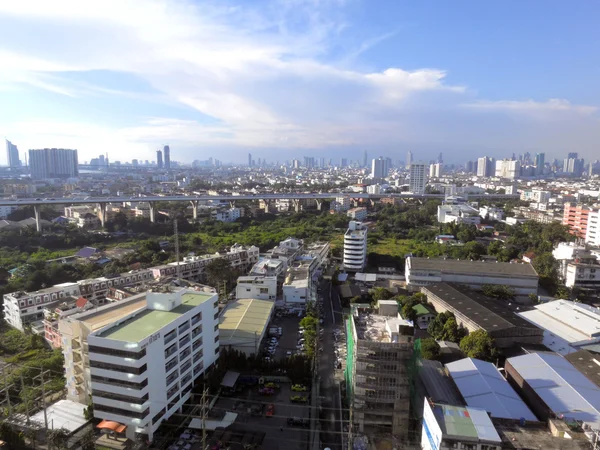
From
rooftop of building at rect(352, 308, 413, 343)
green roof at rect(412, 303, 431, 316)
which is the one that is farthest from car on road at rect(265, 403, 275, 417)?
green roof at rect(412, 303, 431, 316)

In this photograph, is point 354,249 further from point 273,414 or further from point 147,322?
point 147,322

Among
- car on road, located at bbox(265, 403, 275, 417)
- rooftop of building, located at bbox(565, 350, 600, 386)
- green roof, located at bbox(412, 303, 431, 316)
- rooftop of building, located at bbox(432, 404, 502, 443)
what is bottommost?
car on road, located at bbox(265, 403, 275, 417)

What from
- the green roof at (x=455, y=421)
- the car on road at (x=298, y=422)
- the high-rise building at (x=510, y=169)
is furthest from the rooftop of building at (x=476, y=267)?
the high-rise building at (x=510, y=169)

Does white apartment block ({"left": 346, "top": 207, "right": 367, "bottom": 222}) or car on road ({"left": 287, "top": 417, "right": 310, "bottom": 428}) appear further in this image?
white apartment block ({"left": 346, "top": 207, "right": 367, "bottom": 222})

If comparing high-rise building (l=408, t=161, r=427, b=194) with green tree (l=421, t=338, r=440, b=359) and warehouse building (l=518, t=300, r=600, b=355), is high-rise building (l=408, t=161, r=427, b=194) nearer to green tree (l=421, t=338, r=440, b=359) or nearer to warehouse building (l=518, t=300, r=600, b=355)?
warehouse building (l=518, t=300, r=600, b=355)

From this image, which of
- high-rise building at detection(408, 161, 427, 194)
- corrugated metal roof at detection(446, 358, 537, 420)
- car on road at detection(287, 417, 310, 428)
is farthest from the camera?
high-rise building at detection(408, 161, 427, 194)

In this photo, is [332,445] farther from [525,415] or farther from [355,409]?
[525,415]
